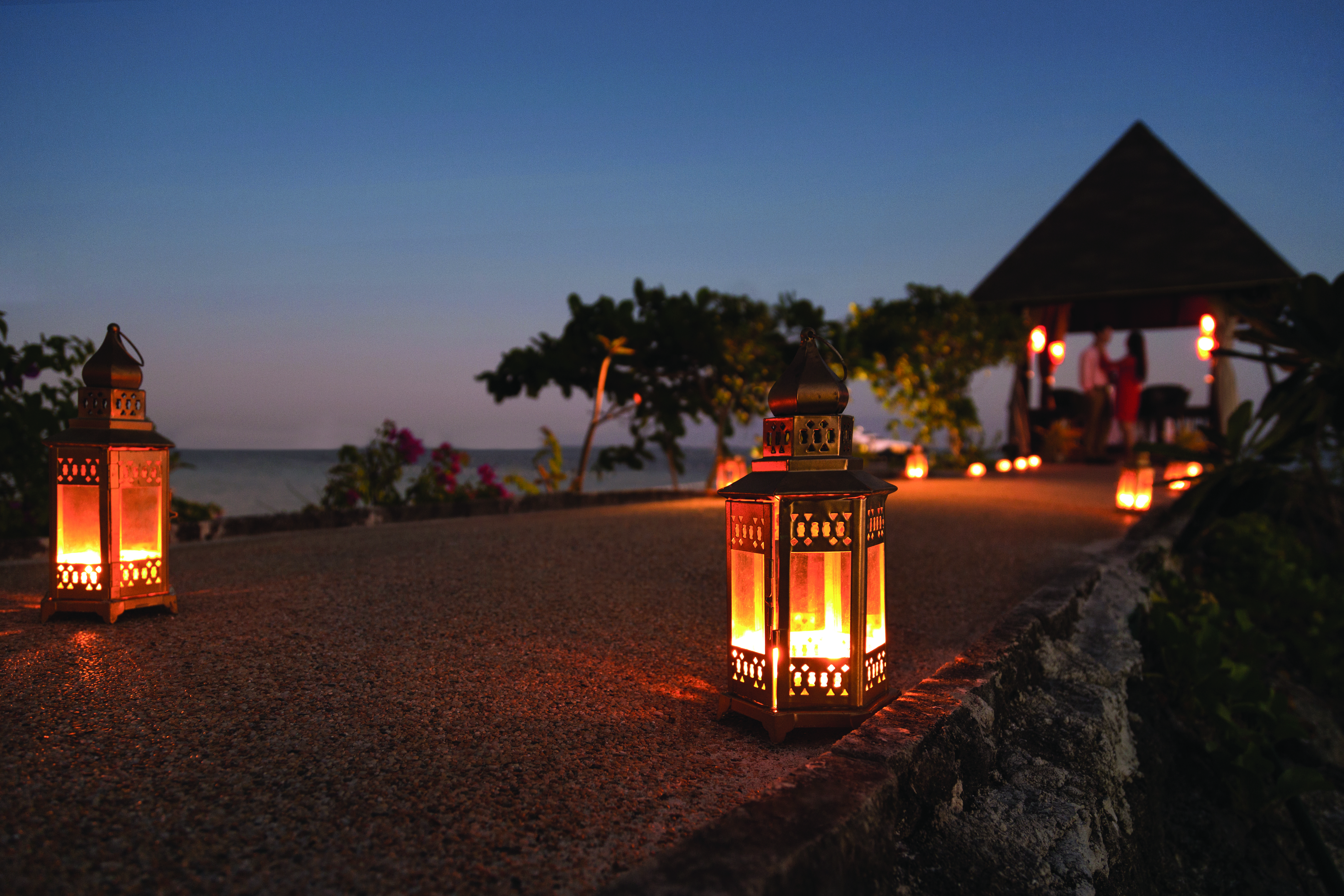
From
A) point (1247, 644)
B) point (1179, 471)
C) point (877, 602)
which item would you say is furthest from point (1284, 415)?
point (1179, 471)

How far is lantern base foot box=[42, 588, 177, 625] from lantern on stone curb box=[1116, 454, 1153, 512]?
8.31m

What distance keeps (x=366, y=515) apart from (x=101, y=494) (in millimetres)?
3503

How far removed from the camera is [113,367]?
2744 mm

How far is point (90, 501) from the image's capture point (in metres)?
2.75

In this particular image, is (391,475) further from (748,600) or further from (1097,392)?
(1097,392)

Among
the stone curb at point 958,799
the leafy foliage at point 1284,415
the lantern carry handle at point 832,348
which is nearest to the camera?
the stone curb at point 958,799

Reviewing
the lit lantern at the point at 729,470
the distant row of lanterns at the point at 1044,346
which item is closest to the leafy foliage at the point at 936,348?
the distant row of lanterns at the point at 1044,346

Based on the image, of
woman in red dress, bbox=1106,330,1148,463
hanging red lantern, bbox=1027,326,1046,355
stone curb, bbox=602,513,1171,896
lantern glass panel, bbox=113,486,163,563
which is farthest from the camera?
woman in red dress, bbox=1106,330,1148,463

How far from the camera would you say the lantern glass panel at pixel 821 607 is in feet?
6.22

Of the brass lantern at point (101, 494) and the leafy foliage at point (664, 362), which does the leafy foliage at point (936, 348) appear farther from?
the brass lantern at point (101, 494)

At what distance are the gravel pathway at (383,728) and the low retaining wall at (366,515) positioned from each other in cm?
59

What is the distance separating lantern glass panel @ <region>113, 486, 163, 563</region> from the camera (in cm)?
281

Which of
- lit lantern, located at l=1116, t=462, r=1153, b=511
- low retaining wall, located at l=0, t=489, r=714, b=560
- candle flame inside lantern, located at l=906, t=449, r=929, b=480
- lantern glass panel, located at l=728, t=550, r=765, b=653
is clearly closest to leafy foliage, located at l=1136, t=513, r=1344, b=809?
lit lantern, located at l=1116, t=462, r=1153, b=511

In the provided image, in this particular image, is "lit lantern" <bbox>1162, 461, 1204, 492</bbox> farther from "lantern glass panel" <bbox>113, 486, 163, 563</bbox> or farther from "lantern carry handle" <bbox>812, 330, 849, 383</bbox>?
"lantern glass panel" <bbox>113, 486, 163, 563</bbox>
